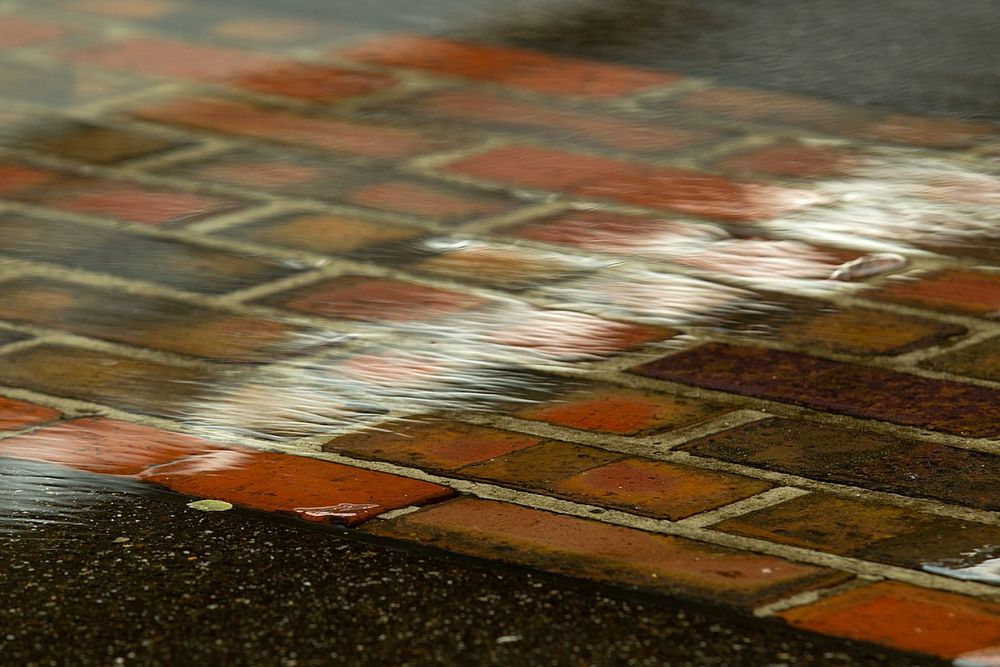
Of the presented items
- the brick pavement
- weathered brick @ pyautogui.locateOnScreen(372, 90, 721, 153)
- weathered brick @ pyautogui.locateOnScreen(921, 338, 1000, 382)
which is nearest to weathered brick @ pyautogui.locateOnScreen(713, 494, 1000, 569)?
the brick pavement

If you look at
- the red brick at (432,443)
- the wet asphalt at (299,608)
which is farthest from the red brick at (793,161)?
the wet asphalt at (299,608)

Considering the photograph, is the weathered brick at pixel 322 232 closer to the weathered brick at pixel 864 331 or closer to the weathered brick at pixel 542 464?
the weathered brick at pixel 864 331

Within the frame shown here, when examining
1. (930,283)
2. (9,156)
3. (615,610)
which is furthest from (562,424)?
(9,156)

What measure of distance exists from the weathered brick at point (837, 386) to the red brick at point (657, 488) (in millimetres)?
328

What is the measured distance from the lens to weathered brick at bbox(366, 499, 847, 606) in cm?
246

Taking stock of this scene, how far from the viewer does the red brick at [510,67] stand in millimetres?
5004

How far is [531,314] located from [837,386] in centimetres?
59

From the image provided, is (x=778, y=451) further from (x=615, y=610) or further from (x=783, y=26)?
(x=783, y=26)

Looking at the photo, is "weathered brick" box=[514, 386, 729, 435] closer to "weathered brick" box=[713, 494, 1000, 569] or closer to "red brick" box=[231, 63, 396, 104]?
"weathered brick" box=[713, 494, 1000, 569]

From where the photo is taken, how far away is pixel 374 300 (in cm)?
358

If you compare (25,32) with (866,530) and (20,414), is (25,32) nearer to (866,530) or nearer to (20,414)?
(20,414)

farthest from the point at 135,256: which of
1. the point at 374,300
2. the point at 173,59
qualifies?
the point at 173,59

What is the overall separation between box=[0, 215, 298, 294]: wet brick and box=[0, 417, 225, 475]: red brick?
682 millimetres

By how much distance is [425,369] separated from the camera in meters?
3.24
